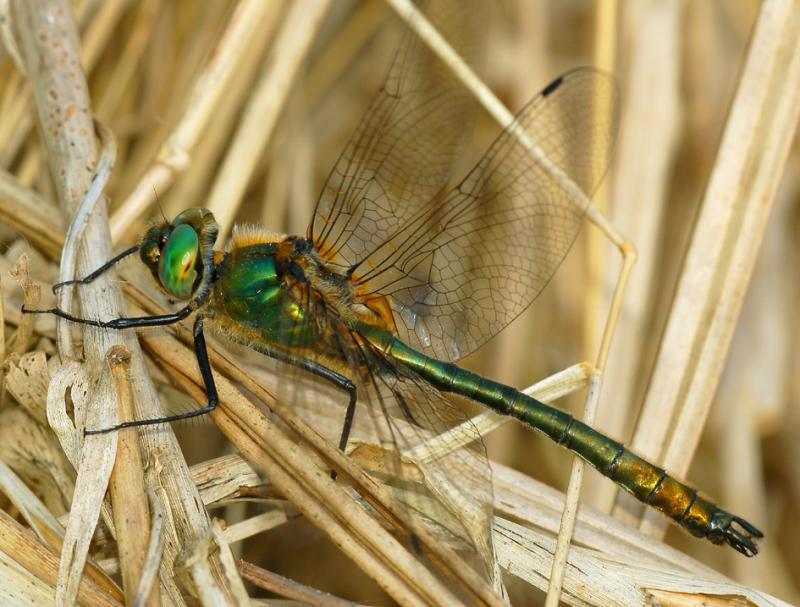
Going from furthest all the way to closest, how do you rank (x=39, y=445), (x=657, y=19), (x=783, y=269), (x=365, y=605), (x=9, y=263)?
1. (x=783, y=269)
2. (x=657, y=19)
3. (x=9, y=263)
4. (x=39, y=445)
5. (x=365, y=605)

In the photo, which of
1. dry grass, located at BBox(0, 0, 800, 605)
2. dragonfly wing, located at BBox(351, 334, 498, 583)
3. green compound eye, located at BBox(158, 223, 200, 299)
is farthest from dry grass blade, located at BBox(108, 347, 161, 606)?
dragonfly wing, located at BBox(351, 334, 498, 583)

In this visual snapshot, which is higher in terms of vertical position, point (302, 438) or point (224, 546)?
point (302, 438)

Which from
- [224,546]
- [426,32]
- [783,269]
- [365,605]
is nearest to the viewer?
[224,546]

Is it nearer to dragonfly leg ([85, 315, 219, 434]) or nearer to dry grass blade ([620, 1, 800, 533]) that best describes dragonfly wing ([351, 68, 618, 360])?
dry grass blade ([620, 1, 800, 533])

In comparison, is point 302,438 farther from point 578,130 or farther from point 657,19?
point 657,19

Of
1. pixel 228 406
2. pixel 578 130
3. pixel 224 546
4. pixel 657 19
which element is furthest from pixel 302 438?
pixel 657 19

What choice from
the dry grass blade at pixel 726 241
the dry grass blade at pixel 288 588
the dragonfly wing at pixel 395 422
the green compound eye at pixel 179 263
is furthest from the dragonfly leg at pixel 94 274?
the dry grass blade at pixel 726 241
